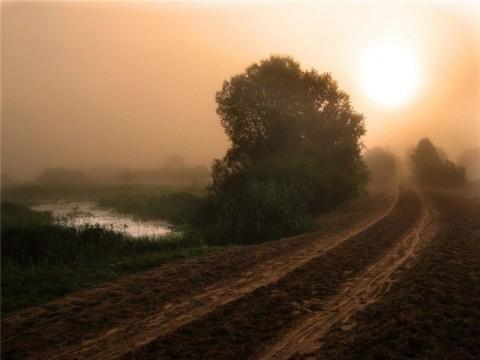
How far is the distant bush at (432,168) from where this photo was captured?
6519 cm

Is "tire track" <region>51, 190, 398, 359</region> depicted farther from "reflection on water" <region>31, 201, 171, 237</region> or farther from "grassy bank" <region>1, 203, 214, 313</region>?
"reflection on water" <region>31, 201, 171, 237</region>

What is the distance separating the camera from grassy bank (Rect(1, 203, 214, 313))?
11398mm

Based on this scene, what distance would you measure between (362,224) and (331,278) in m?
11.6

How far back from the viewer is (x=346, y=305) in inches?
368

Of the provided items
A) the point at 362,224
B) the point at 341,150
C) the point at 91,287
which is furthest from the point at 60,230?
the point at 341,150

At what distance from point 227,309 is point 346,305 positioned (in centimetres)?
271

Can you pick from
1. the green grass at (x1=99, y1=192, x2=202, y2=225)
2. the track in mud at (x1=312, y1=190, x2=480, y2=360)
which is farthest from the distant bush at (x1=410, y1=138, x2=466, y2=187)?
the track in mud at (x1=312, y1=190, x2=480, y2=360)

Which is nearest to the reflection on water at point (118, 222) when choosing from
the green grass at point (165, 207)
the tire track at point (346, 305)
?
the green grass at point (165, 207)

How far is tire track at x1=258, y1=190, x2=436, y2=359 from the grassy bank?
6.69 metres

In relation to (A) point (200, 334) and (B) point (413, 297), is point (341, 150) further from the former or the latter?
(A) point (200, 334)

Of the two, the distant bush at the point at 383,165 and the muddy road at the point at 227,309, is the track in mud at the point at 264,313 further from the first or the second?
the distant bush at the point at 383,165

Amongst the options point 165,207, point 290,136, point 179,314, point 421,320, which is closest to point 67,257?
point 179,314

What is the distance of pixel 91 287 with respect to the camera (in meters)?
Answer: 11.7

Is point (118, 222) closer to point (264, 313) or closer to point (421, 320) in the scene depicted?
point (264, 313)
